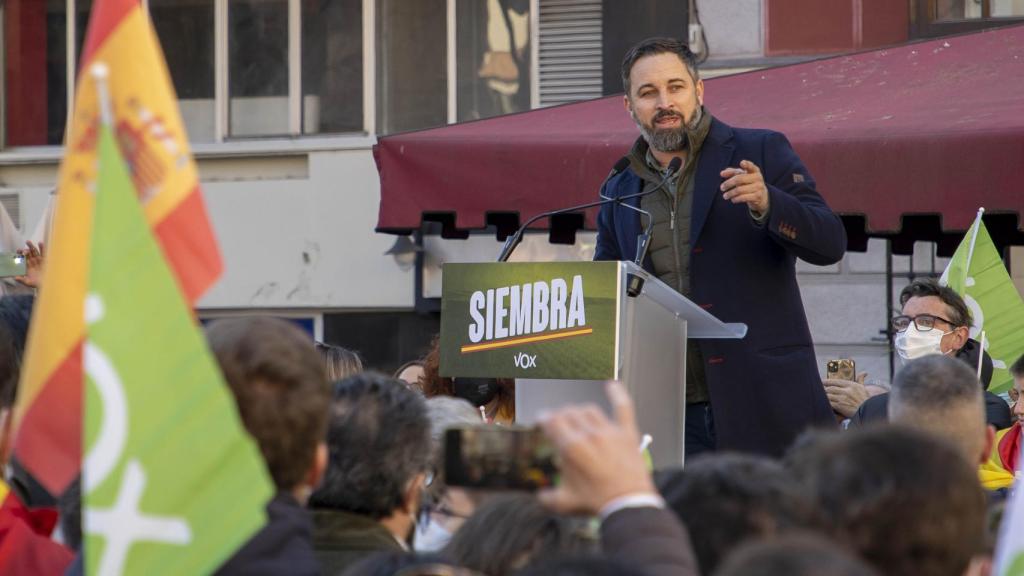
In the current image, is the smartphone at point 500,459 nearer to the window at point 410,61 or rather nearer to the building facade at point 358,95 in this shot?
the building facade at point 358,95

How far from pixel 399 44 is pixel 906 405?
9.21 metres

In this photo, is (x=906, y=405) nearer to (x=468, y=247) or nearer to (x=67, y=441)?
(x=67, y=441)

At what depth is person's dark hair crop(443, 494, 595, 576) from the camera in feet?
7.64

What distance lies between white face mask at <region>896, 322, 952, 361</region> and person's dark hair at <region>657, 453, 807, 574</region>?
158 inches

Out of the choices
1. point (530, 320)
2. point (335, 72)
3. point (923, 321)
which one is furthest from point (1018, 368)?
point (335, 72)

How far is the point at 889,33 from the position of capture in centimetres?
1077

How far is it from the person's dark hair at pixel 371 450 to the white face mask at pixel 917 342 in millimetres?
3626

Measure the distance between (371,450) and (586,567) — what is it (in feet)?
3.27

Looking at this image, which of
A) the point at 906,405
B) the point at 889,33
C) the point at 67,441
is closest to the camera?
the point at 67,441

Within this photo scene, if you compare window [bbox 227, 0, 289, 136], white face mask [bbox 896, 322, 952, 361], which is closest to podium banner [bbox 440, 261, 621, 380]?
white face mask [bbox 896, 322, 952, 361]

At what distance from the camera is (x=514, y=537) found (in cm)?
234

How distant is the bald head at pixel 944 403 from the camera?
11.5ft

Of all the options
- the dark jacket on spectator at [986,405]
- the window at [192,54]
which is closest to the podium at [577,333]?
the dark jacket on spectator at [986,405]

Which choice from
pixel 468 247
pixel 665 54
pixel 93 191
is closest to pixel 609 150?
pixel 665 54
